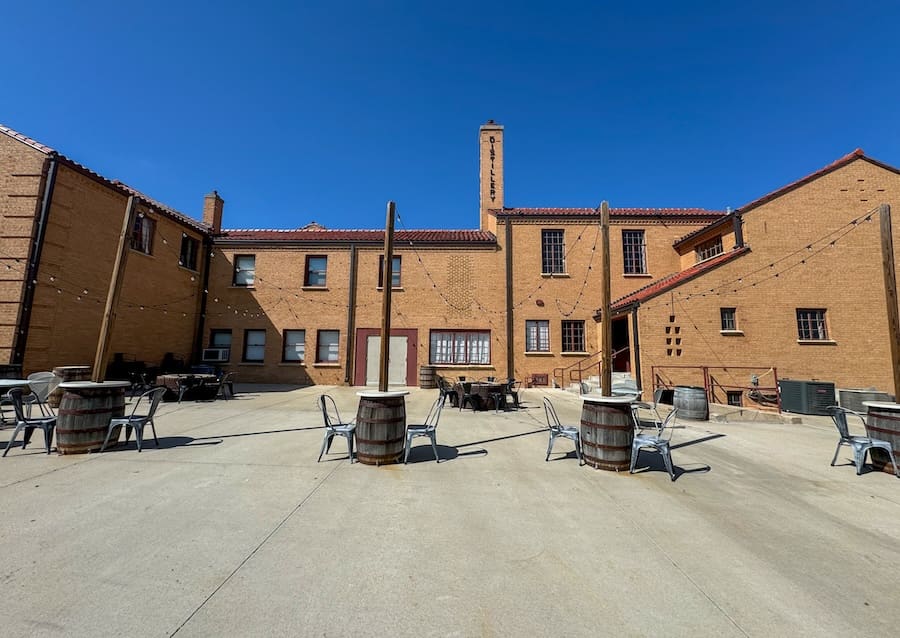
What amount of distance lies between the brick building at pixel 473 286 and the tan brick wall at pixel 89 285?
0.06 m

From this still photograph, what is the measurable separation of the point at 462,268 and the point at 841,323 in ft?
48.6

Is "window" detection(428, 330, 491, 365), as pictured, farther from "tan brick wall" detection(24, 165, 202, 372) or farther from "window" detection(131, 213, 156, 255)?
Result: "window" detection(131, 213, 156, 255)

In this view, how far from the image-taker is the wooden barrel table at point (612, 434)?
5.39 metres

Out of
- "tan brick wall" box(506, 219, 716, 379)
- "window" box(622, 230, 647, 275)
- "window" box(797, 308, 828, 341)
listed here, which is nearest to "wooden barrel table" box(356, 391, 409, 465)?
"tan brick wall" box(506, 219, 716, 379)

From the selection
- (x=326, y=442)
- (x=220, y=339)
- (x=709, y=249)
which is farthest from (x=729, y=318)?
(x=220, y=339)

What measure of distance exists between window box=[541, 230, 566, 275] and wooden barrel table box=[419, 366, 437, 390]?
23.3ft

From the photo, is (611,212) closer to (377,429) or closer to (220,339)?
(377,429)

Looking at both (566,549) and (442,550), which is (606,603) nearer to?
(566,549)

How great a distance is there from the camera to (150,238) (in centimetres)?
1591

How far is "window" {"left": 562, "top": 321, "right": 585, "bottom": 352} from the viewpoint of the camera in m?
17.6

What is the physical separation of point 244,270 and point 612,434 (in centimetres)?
1905

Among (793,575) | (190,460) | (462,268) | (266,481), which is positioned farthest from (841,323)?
(190,460)

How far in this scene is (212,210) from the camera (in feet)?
66.7

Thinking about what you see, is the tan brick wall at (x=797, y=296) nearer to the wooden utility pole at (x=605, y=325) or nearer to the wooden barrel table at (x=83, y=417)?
the wooden utility pole at (x=605, y=325)
